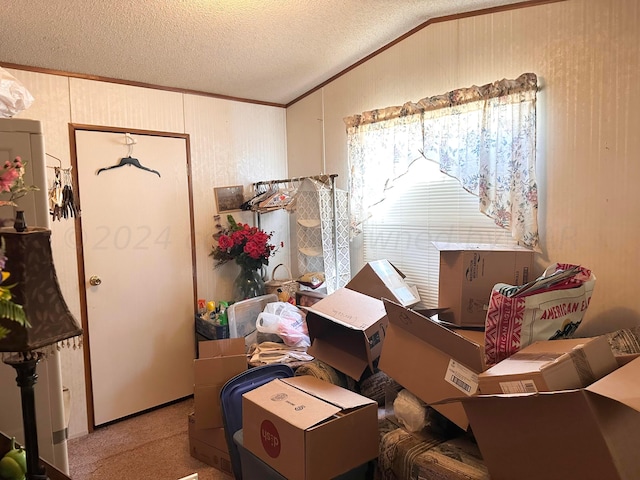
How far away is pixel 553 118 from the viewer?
2156 millimetres

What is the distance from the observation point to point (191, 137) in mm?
3211

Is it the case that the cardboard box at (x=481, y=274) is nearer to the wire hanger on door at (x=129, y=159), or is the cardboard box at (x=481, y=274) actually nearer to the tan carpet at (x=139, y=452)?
the tan carpet at (x=139, y=452)

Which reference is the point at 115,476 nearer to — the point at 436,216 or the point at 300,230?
the point at 300,230

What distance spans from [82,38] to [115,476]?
93.4 inches

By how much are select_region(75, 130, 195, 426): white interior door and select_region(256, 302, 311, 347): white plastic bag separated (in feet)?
2.51

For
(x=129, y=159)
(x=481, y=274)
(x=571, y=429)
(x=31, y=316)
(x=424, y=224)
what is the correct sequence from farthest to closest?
1. (x=129, y=159)
2. (x=424, y=224)
3. (x=481, y=274)
4. (x=571, y=429)
5. (x=31, y=316)

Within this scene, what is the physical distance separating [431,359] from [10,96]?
1.84m

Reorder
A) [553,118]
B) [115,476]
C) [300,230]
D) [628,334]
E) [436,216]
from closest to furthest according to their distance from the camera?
[628,334] < [553,118] < [115,476] < [436,216] < [300,230]

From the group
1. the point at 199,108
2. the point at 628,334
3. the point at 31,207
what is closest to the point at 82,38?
the point at 199,108

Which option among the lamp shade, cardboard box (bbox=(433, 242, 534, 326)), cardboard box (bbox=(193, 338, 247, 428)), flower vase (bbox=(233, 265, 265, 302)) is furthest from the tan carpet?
the lamp shade

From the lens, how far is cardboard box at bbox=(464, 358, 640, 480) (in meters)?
1.13

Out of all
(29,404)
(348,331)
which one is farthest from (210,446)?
(29,404)

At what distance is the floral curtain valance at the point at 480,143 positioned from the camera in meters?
2.21

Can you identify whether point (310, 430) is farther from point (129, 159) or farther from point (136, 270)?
point (129, 159)
